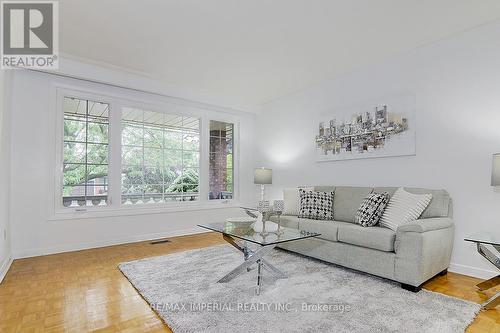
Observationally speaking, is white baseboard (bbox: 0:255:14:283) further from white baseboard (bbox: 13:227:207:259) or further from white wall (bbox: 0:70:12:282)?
white baseboard (bbox: 13:227:207:259)

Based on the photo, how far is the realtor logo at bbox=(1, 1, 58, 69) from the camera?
8.43 feet

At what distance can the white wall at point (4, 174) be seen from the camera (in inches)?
112

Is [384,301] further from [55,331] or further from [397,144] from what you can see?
[55,331]

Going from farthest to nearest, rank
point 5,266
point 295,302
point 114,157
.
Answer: point 114,157
point 5,266
point 295,302

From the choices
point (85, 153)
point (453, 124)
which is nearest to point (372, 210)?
point (453, 124)

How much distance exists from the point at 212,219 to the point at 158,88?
2.53 m

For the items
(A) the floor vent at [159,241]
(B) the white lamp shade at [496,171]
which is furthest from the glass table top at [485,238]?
(A) the floor vent at [159,241]

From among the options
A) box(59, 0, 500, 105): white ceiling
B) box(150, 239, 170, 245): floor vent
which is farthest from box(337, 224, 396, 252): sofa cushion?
box(150, 239, 170, 245): floor vent

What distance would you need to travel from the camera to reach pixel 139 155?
448cm

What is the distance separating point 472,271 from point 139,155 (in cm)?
462

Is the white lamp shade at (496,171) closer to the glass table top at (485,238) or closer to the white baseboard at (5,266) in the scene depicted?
the glass table top at (485,238)

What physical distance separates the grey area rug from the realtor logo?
106 inches

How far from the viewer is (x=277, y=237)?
2.41 metres

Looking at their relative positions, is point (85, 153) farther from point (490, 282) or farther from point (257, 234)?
point (490, 282)
